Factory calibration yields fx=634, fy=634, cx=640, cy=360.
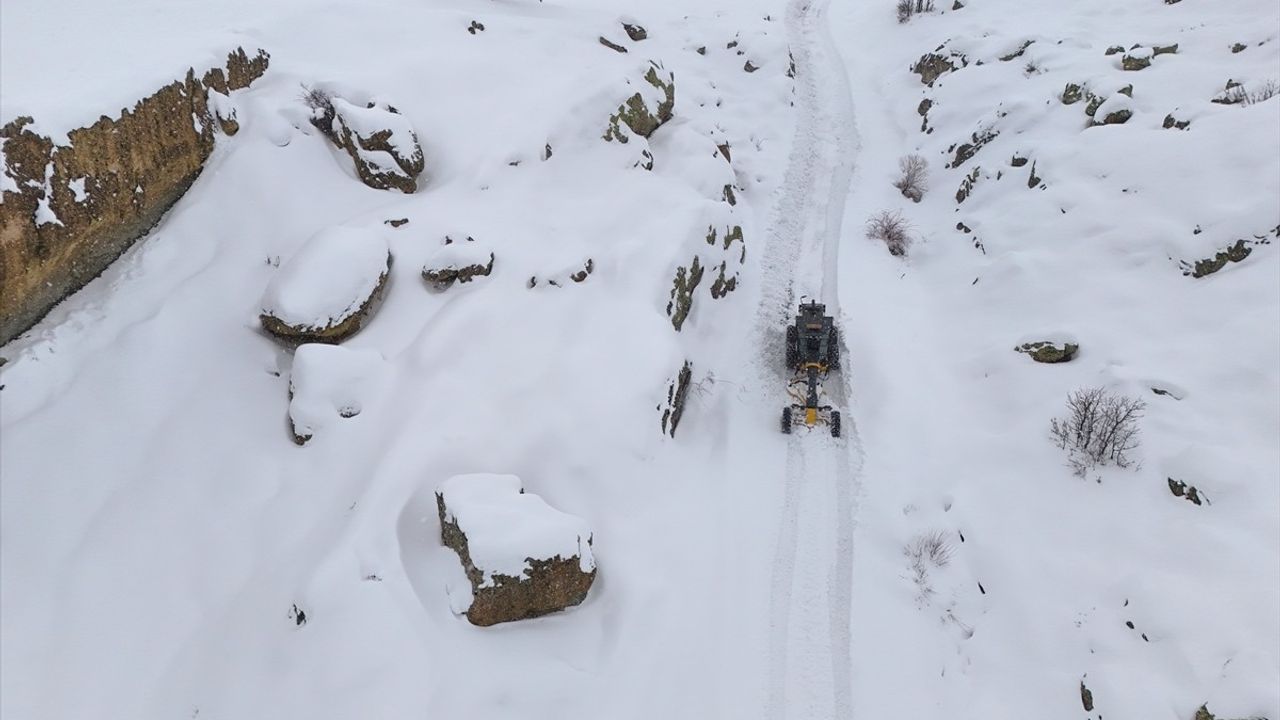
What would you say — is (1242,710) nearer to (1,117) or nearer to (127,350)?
(127,350)

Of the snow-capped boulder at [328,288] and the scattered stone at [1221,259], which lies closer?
the snow-capped boulder at [328,288]

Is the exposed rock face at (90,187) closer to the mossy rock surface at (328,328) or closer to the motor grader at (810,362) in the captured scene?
the mossy rock surface at (328,328)

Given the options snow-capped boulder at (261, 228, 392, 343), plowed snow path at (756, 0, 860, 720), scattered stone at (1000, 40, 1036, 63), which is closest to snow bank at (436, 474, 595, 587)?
plowed snow path at (756, 0, 860, 720)

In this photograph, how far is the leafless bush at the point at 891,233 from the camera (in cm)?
1770

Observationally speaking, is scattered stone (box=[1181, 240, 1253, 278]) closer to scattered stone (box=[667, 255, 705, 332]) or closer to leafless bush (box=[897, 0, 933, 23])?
scattered stone (box=[667, 255, 705, 332])

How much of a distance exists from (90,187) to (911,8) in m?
33.0

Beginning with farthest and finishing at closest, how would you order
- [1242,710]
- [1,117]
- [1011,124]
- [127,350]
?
[1011,124]
[127,350]
[1,117]
[1242,710]

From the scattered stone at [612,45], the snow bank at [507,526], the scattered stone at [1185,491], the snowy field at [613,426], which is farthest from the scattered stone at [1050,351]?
the scattered stone at [612,45]

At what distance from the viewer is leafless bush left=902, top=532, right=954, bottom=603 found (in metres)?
10.1

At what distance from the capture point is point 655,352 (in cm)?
1197

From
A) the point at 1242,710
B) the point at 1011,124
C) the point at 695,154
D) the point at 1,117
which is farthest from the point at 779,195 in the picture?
the point at 1,117

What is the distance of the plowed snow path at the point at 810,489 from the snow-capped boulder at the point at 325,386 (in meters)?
7.19

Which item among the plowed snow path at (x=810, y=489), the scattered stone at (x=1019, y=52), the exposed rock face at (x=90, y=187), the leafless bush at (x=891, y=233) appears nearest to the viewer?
the exposed rock face at (x=90, y=187)

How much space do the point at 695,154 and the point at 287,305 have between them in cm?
1132
